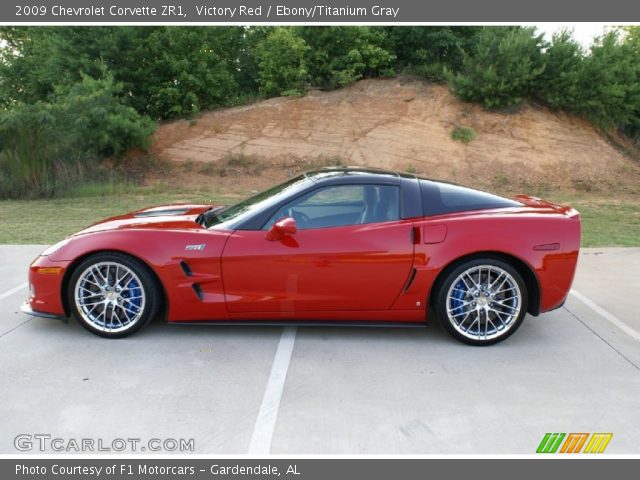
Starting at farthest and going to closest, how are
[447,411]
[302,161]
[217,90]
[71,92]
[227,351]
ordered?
[217,90]
[302,161]
[71,92]
[227,351]
[447,411]

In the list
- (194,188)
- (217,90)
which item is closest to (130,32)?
(217,90)

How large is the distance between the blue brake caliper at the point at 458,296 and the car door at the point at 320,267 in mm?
397

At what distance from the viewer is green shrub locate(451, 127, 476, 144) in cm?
1861

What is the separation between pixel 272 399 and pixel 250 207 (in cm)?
169

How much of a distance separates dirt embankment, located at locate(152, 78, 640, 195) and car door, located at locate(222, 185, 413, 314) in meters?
12.8

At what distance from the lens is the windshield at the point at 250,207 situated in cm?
441

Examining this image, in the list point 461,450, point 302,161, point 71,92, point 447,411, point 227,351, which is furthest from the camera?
point 302,161

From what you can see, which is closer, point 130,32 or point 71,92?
point 71,92

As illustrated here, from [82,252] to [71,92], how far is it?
1356cm

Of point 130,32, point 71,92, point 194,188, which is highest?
point 130,32

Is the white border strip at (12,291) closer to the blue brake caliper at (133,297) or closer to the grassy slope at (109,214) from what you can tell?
the blue brake caliper at (133,297)

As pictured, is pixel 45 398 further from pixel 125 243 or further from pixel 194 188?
pixel 194 188

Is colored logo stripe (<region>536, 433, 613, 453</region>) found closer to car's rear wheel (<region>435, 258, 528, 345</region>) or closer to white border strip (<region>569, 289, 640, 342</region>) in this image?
car's rear wheel (<region>435, 258, 528, 345</region>)

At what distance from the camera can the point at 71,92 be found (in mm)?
15984
